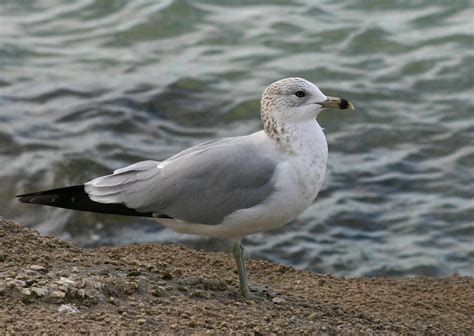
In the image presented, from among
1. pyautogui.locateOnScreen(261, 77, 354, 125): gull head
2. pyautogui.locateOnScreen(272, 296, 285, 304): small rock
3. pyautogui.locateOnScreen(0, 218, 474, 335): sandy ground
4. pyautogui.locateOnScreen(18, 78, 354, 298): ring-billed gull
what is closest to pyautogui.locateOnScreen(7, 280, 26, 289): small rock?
pyautogui.locateOnScreen(0, 218, 474, 335): sandy ground

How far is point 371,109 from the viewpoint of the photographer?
33.0 feet

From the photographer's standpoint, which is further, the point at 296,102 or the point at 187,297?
the point at 296,102

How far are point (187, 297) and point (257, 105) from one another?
5.63m

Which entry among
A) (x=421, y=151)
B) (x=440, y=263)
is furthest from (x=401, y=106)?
(x=440, y=263)

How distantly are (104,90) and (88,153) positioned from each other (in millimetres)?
1582

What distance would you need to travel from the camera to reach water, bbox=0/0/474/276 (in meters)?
8.05

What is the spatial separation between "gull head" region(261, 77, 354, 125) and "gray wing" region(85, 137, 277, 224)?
235 millimetres

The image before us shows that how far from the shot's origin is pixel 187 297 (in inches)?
188

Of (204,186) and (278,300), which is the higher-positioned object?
(204,186)

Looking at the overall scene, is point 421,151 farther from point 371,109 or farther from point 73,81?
point 73,81

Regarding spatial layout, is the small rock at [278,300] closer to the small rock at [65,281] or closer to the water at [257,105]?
the small rock at [65,281]

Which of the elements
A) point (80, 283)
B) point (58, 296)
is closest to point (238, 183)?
point (80, 283)

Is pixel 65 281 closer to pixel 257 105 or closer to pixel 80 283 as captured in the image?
pixel 80 283

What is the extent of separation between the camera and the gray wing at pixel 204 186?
16.3ft
